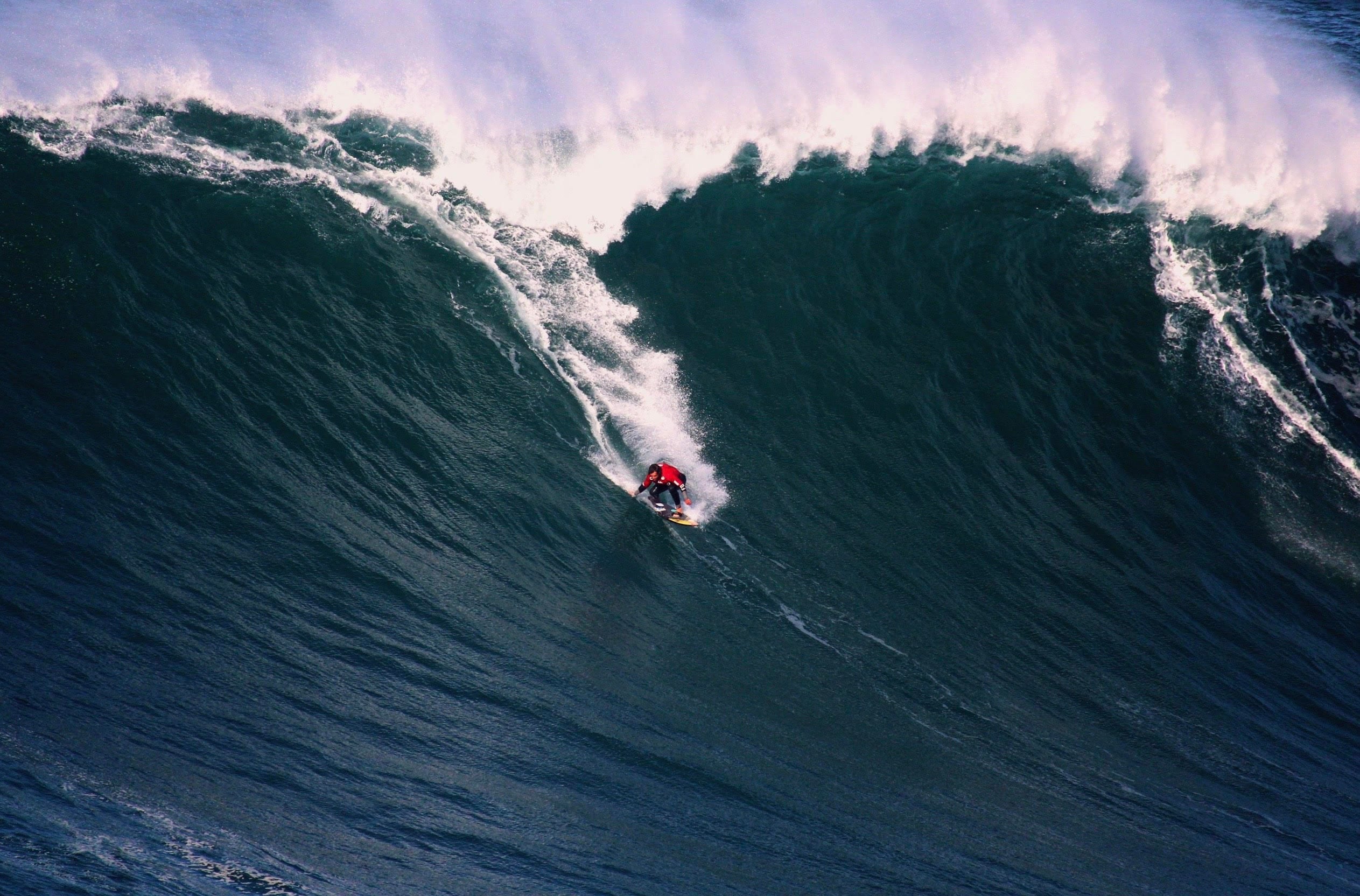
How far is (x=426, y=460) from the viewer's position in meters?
15.1

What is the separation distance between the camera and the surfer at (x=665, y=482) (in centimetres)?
1541

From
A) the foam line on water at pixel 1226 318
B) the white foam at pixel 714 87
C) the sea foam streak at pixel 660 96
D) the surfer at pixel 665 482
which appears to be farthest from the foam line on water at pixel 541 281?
the foam line on water at pixel 1226 318

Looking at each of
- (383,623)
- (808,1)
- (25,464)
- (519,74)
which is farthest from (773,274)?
(25,464)

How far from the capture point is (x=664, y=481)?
1541 centimetres

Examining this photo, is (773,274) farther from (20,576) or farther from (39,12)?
(39,12)

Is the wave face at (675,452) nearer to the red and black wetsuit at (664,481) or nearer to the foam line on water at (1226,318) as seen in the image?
the foam line on water at (1226,318)

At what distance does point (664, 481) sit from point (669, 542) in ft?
2.79

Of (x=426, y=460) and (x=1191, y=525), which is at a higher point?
(x=1191, y=525)

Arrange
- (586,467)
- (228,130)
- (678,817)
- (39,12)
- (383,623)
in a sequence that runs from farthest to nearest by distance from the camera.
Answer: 1. (39,12)
2. (228,130)
3. (586,467)
4. (383,623)
5. (678,817)

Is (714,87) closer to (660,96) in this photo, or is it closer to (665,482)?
(660,96)

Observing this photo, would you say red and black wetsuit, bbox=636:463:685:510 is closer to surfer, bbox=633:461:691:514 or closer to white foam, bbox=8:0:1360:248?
surfer, bbox=633:461:691:514

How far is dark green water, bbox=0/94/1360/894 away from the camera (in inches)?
405

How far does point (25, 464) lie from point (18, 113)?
25.9 ft

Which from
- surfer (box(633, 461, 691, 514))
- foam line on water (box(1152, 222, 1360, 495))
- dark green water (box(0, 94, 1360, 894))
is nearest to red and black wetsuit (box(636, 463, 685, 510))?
surfer (box(633, 461, 691, 514))
